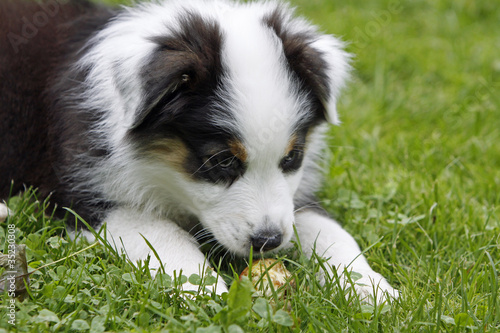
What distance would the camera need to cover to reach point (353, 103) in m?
5.11

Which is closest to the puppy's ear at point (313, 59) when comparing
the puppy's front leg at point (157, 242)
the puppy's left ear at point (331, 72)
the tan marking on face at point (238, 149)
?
the puppy's left ear at point (331, 72)

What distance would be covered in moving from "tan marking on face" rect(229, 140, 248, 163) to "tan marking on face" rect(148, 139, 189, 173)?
0.79 ft

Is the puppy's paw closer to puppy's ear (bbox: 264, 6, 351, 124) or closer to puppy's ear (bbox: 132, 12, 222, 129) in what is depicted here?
puppy's ear (bbox: 132, 12, 222, 129)

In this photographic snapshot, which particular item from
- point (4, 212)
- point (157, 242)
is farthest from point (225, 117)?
point (4, 212)

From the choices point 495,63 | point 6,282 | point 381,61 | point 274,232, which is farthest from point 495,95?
point 6,282

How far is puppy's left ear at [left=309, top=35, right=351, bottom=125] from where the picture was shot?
10.1ft

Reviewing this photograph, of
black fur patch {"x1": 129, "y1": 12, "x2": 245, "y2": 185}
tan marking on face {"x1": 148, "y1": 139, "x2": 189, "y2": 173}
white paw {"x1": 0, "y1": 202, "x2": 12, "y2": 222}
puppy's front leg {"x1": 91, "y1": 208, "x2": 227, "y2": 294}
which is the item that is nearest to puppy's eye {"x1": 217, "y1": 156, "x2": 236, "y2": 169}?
black fur patch {"x1": 129, "y1": 12, "x2": 245, "y2": 185}

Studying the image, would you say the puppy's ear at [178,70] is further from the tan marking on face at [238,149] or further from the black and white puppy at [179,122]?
the tan marking on face at [238,149]

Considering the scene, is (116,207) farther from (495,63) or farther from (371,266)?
(495,63)

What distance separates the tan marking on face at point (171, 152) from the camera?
2855 mm

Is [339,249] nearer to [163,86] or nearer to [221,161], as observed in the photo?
[221,161]

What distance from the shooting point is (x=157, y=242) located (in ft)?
9.67

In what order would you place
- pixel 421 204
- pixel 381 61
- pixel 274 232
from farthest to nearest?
pixel 381 61 < pixel 421 204 < pixel 274 232

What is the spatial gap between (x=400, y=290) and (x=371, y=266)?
1.12ft
